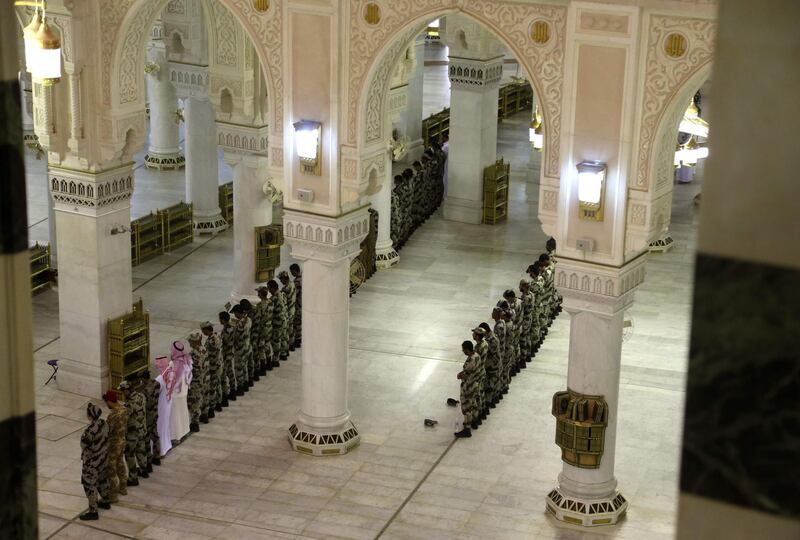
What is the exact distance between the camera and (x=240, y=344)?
12445 millimetres

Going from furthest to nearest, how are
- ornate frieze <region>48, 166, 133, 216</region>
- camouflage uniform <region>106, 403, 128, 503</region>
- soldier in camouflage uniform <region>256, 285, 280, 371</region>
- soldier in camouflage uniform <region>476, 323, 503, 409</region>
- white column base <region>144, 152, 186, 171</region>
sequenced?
white column base <region>144, 152, 186, 171</region> → soldier in camouflage uniform <region>256, 285, 280, 371</region> → soldier in camouflage uniform <region>476, 323, 503, 409</region> → ornate frieze <region>48, 166, 133, 216</region> → camouflage uniform <region>106, 403, 128, 503</region>

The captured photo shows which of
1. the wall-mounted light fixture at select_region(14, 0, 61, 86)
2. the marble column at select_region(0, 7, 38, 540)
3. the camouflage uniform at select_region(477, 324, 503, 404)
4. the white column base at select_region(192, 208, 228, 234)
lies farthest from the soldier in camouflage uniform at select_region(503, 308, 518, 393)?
the marble column at select_region(0, 7, 38, 540)

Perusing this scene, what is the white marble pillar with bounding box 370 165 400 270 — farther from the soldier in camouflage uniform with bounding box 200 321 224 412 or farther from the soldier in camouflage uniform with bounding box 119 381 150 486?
the soldier in camouflage uniform with bounding box 119 381 150 486

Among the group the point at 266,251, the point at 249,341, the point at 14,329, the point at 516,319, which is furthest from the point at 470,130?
the point at 14,329

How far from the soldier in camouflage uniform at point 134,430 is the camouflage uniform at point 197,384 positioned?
88cm

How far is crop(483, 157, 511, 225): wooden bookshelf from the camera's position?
18.2m

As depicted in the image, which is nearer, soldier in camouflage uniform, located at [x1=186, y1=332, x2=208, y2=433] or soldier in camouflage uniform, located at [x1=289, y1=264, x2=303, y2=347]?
soldier in camouflage uniform, located at [x1=186, y1=332, x2=208, y2=433]

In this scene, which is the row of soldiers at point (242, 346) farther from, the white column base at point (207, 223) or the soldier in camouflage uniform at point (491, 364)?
the white column base at point (207, 223)

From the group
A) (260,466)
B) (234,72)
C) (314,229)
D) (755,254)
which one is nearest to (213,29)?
(234,72)

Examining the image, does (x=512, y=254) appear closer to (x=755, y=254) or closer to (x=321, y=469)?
(x=321, y=469)

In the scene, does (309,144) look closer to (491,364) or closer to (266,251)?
(491,364)

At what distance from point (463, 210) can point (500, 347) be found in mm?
6241

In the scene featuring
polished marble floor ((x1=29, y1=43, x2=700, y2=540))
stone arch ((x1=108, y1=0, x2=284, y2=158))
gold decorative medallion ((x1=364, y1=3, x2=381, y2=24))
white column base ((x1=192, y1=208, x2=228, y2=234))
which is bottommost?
polished marble floor ((x1=29, y1=43, x2=700, y2=540))

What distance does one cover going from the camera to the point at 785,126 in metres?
2.00
